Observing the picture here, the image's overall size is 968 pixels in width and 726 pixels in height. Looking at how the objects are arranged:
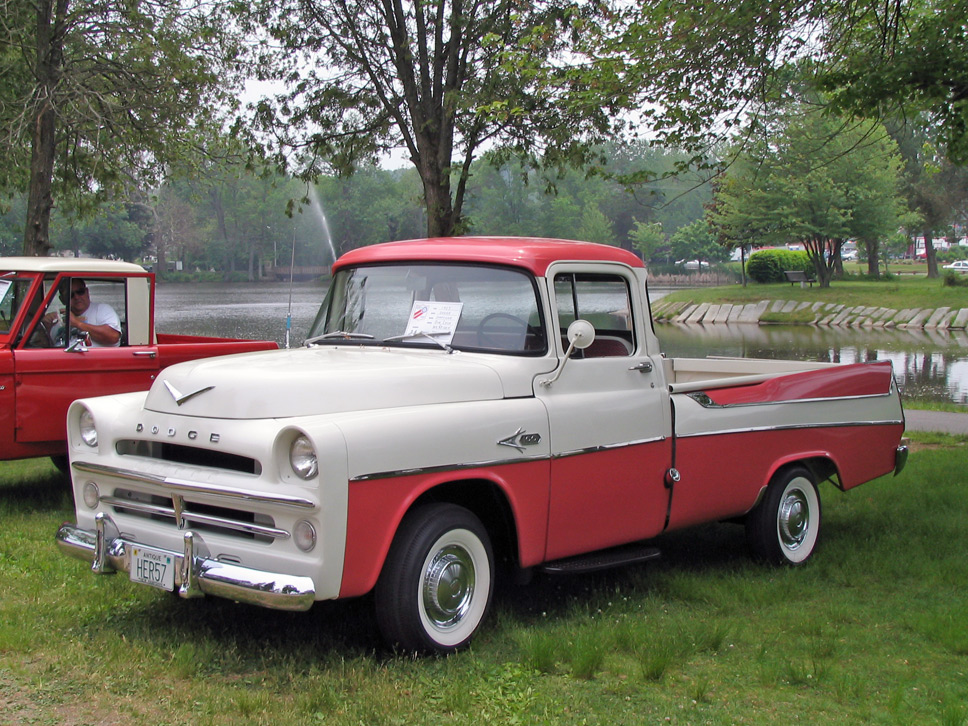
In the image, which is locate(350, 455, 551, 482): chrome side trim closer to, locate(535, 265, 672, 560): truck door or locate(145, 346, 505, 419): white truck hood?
locate(535, 265, 672, 560): truck door

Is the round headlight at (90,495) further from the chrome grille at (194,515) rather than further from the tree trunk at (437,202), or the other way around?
the tree trunk at (437,202)

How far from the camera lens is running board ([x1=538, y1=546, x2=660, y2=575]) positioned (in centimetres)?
530

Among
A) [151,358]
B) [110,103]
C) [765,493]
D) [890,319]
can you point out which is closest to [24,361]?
[151,358]

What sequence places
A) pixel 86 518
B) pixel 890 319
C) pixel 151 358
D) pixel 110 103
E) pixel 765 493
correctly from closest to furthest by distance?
pixel 86 518 < pixel 765 493 < pixel 151 358 < pixel 110 103 < pixel 890 319

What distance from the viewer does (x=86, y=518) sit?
5234 millimetres

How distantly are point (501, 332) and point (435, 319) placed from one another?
398 millimetres

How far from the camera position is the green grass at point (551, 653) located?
13.8 feet

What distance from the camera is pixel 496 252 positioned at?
5.65 m

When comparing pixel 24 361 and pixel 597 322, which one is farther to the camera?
pixel 24 361

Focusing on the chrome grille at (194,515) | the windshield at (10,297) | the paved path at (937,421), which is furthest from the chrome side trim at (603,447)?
the paved path at (937,421)

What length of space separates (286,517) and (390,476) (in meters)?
0.48

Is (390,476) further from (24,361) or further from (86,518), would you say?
(24,361)

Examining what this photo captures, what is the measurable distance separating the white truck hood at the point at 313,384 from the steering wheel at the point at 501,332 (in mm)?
189

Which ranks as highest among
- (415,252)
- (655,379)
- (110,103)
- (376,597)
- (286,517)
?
(110,103)
